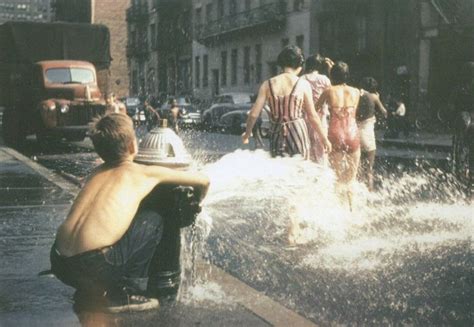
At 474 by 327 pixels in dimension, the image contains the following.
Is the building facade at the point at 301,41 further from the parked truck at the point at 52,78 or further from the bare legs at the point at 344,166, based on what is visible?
the bare legs at the point at 344,166

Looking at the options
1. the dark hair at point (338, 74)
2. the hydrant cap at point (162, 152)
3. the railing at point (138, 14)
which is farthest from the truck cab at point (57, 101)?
the railing at point (138, 14)

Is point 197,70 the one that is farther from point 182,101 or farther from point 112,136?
point 112,136

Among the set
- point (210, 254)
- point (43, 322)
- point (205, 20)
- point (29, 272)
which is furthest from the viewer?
point (205, 20)

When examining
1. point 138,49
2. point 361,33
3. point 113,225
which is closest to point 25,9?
point 138,49

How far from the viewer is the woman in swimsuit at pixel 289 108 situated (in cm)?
765

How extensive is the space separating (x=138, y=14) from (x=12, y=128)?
1911 inches

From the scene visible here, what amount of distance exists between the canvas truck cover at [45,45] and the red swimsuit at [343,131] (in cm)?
1633

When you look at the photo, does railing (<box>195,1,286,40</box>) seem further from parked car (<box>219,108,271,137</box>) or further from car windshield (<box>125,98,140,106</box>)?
parked car (<box>219,108,271,137</box>)

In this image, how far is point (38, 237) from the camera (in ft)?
25.4

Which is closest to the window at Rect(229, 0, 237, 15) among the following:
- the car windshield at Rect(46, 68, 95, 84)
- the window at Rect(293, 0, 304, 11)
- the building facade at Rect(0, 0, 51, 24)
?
the window at Rect(293, 0, 304, 11)

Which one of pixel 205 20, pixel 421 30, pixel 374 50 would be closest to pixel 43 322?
pixel 421 30

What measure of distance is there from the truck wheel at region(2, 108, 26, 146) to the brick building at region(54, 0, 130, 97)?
52485 millimetres

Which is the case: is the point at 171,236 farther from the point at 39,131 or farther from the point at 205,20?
the point at 205,20

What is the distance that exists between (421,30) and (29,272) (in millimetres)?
29220
